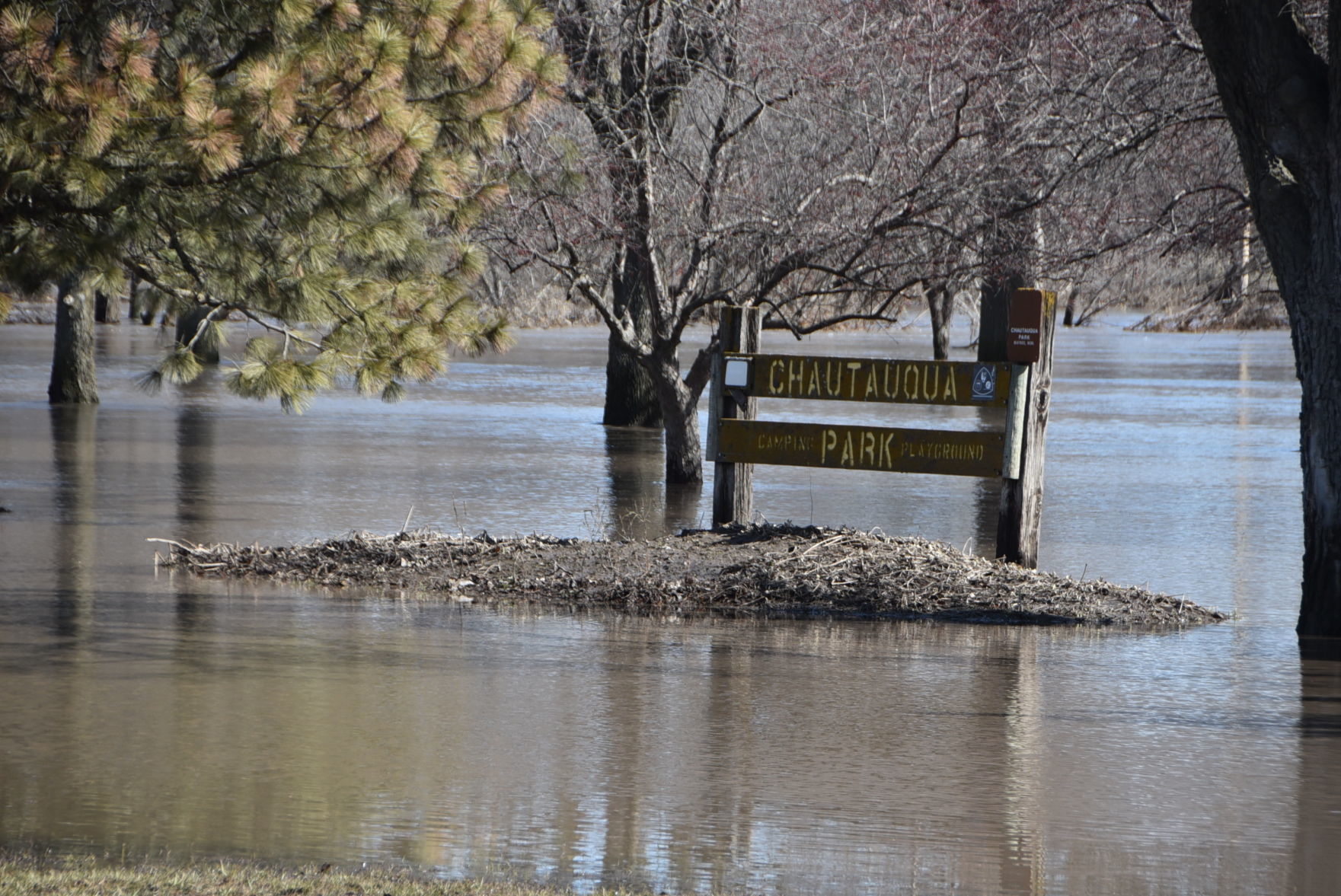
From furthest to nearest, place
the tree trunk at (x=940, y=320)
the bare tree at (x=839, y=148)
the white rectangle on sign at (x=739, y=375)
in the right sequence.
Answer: the tree trunk at (x=940, y=320) < the bare tree at (x=839, y=148) < the white rectangle on sign at (x=739, y=375)

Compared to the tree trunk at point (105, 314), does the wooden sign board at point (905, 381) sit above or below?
below

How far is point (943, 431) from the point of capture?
10539mm

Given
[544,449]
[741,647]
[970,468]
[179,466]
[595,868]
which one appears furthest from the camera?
[544,449]

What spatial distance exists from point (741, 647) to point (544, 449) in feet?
36.0

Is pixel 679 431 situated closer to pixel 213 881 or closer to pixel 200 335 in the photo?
pixel 200 335

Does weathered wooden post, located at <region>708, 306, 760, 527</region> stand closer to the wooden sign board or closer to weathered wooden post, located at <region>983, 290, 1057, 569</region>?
the wooden sign board

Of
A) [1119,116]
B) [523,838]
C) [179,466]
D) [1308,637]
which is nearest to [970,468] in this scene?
[1308,637]

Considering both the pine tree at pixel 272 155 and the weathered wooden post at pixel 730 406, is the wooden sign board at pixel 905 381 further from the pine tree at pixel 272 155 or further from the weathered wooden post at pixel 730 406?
the pine tree at pixel 272 155

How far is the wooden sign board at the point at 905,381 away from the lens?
10.3 metres

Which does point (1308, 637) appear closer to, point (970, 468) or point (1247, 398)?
point (970, 468)

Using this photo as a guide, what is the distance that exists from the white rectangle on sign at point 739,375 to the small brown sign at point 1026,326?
175cm

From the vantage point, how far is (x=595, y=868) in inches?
199

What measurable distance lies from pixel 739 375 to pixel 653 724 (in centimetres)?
441

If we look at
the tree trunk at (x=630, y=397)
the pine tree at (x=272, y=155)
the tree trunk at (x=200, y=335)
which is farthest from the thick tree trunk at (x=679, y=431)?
the tree trunk at (x=630, y=397)
